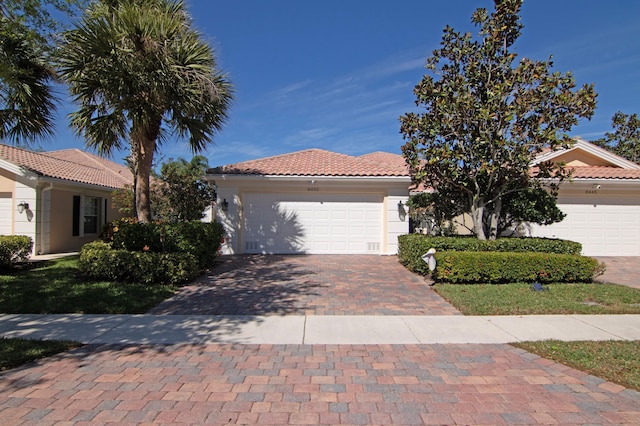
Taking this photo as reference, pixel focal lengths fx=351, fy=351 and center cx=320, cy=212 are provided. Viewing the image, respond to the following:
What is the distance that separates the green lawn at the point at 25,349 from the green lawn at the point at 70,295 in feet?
4.64

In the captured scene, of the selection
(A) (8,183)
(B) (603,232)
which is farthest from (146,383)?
(B) (603,232)

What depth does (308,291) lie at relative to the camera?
300 inches

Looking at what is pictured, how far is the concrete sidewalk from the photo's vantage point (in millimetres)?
4855

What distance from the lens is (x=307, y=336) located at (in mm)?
4992

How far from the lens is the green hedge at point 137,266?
25.8 ft

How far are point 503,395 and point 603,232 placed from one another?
44.5ft

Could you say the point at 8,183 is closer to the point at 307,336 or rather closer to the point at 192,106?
the point at 192,106

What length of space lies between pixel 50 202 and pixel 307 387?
13382mm

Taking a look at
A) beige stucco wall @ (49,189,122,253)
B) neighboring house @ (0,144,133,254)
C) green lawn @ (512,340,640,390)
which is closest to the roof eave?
neighboring house @ (0,144,133,254)

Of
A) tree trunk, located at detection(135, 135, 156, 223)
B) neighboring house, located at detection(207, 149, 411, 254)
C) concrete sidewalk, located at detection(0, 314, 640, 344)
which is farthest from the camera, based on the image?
neighboring house, located at detection(207, 149, 411, 254)

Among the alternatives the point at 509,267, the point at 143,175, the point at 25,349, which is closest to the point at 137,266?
the point at 143,175

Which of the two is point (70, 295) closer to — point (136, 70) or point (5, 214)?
point (136, 70)

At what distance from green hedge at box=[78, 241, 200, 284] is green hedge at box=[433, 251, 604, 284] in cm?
601

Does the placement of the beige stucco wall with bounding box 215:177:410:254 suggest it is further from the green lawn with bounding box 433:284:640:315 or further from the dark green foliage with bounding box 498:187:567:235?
the green lawn with bounding box 433:284:640:315
